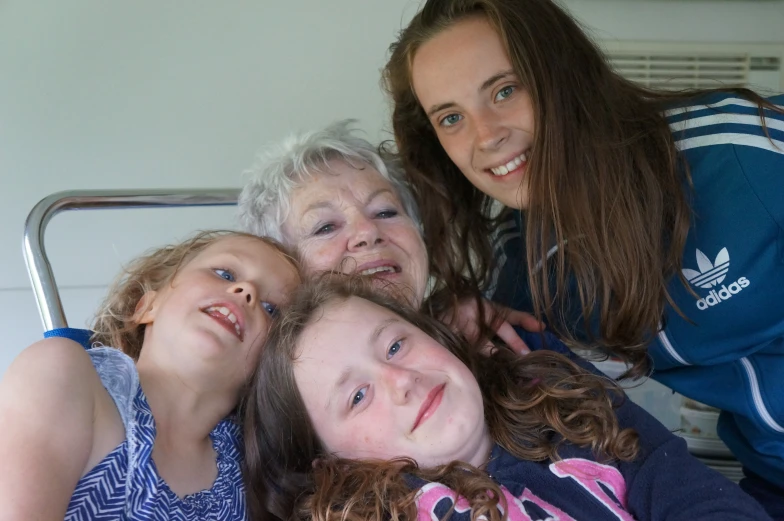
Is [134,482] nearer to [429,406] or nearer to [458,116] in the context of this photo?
[429,406]

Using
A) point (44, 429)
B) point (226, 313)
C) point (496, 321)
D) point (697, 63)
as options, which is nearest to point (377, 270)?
point (496, 321)

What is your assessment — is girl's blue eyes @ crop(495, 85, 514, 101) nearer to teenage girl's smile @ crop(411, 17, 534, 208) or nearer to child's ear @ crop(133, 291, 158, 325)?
teenage girl's smile @ crop(411, 17, 534, 208)

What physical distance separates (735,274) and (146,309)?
41.8 inches

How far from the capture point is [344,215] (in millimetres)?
1646

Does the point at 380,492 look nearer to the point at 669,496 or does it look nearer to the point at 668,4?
the point at 669,496

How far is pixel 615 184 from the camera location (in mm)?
1434

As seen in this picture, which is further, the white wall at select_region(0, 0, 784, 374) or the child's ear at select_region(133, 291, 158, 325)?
the white wall at select_region(0, 0, 784, 374)

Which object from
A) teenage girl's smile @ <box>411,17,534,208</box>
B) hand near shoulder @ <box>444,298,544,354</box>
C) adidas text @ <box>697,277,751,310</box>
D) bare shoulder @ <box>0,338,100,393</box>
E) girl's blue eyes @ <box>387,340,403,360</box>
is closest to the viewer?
bare shoulder @ <box>0,338,100,393</box>

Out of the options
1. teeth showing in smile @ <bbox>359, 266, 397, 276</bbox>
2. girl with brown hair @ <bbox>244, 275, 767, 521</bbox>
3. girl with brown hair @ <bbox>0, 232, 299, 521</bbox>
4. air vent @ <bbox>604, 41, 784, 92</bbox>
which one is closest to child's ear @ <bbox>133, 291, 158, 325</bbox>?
girl with brown hair @ <bbox>0, 232, 299, 521</bbox>

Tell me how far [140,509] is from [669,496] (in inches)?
30.6

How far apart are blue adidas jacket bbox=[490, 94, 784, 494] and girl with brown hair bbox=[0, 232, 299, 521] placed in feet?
2.48

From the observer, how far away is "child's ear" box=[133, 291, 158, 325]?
1.43m

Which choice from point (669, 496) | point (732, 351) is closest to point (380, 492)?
point (669, 496)

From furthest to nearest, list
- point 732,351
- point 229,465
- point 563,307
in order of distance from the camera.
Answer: point 563,307 < point 732,351 < point 229,465
